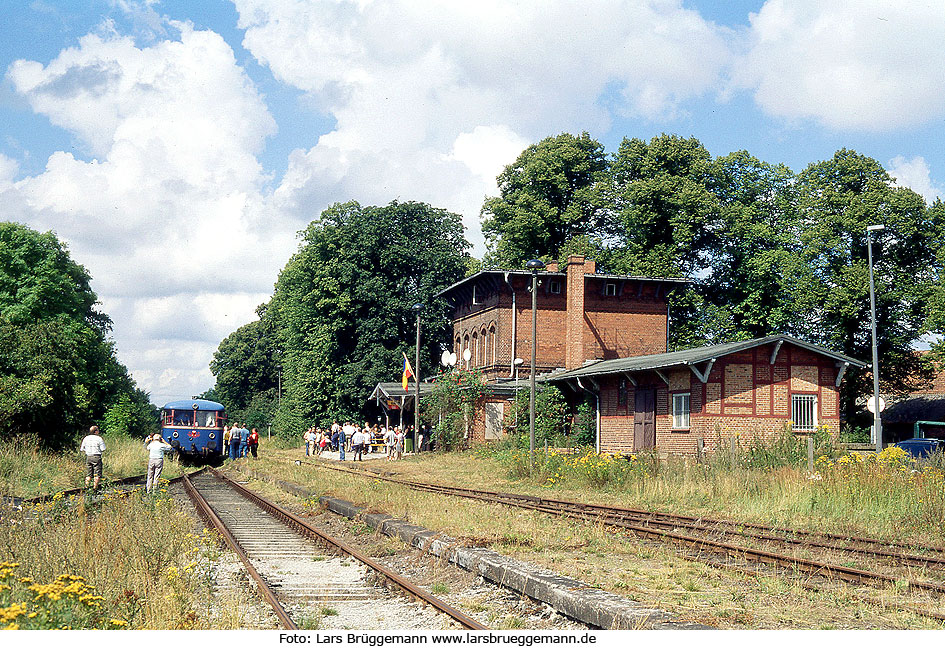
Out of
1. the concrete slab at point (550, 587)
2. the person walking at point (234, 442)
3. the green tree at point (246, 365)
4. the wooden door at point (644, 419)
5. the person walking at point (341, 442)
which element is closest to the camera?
the concrete slab at point (550, 587)

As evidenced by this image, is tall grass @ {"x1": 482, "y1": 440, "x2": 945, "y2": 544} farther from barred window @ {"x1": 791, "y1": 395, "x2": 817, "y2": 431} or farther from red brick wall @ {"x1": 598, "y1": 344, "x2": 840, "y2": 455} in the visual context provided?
barred window @ {"x1": 791, "y1": 395, "x2": 817, "y2": 431}

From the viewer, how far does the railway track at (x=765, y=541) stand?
981cm

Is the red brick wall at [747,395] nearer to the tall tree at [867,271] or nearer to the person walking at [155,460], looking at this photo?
the tall tree at [867,271]

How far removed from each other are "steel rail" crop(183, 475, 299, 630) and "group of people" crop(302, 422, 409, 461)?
16.3 metres

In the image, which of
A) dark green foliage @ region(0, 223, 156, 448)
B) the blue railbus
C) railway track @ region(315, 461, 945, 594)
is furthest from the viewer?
the blue railbus

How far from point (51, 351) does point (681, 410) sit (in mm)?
20352

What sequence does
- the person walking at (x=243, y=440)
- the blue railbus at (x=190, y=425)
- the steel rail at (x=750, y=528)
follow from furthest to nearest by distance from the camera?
the person walking at (x=243, y=440), the blue railbus at (x=190, y=425), the steel rail at (x=750, y=528)

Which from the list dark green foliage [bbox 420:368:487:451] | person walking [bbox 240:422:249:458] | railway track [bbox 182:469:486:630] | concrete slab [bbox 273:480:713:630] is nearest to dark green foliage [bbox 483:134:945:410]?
dark green foliage [bbox 420:368:487:451]

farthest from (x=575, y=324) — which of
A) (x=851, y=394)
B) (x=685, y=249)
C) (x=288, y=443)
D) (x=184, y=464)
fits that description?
(x=288, y=443)

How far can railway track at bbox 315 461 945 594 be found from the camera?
32.2ft

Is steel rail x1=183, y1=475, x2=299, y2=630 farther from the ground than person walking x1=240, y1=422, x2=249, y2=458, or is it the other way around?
person walking x1=240, y1=422, x2=249, y2=458

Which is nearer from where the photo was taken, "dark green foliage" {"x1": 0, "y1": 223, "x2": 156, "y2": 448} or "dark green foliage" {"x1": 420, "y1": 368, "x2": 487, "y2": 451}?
"dark green foliage" {"x1": 0, "y1": 223, "x2": 156, "y2": 448}

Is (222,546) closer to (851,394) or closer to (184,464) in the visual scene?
(184,464)

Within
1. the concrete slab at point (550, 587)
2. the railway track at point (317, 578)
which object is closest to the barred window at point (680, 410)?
the railway track at point (317, 578)
